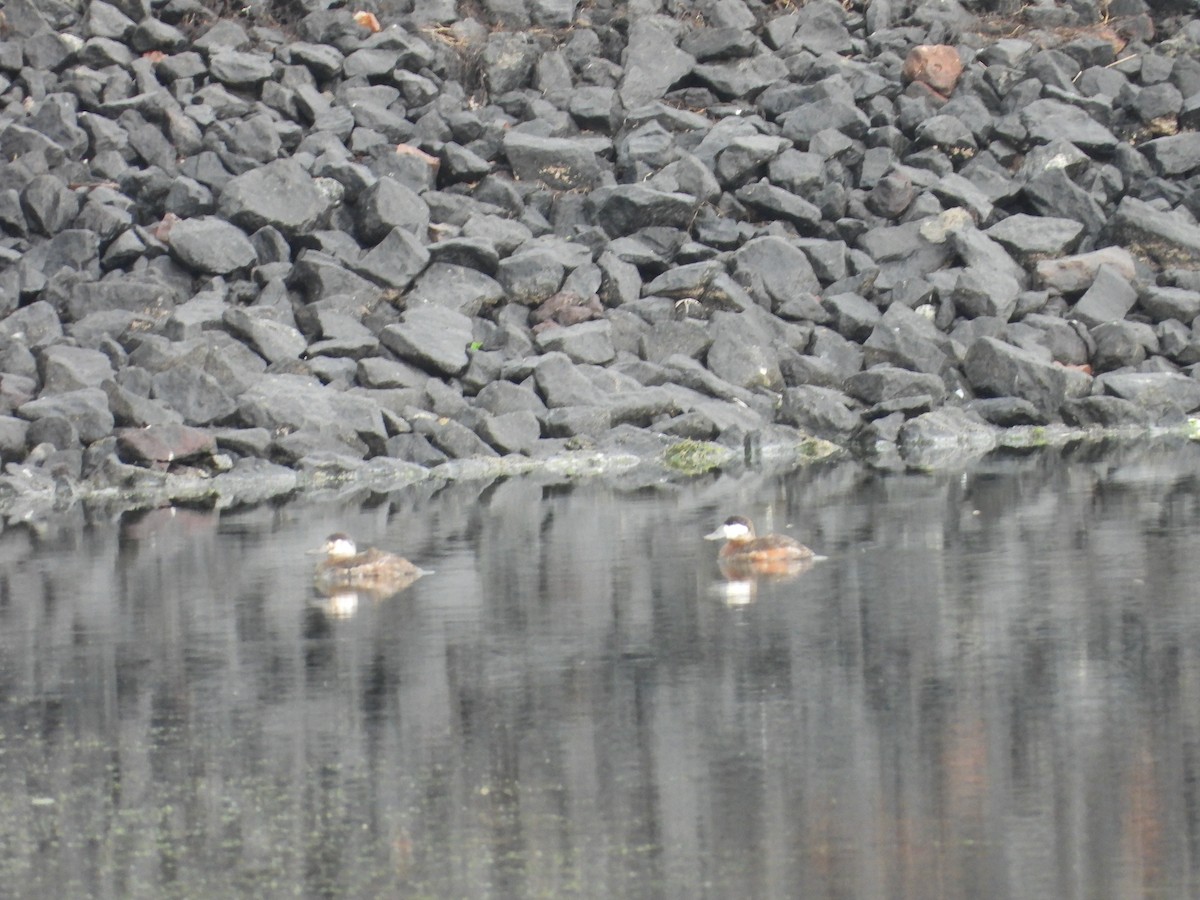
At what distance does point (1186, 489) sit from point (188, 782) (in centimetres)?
1321

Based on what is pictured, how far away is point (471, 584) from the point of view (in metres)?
15.7

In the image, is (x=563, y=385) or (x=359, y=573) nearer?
(x=359, y=573)

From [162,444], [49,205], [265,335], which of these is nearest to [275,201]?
[49,205]

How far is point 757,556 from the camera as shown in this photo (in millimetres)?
15977

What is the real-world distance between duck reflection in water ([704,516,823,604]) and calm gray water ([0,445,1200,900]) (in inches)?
10.0

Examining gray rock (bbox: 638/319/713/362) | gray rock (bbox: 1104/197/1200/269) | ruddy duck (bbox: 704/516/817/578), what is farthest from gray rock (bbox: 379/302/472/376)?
ruddy duck (bbox: 704/516/817/578)

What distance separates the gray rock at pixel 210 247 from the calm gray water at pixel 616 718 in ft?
34.7

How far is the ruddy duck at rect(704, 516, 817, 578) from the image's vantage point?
15.9m

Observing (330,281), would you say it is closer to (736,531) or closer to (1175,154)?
(736,531)

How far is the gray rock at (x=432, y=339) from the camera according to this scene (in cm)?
2673

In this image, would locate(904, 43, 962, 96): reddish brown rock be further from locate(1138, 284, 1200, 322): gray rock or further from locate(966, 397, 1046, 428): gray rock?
locate(966, 397, 1046, 428): gray rock

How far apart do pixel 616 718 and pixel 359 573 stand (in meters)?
5.55

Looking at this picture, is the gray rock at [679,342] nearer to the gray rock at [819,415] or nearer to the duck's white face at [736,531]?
the gray rock at [819,415]

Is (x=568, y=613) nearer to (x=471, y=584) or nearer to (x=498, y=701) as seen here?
(x=471, y=584)
